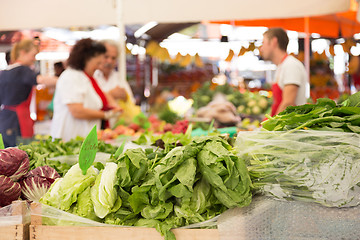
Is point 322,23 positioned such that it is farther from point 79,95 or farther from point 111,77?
point 79,95

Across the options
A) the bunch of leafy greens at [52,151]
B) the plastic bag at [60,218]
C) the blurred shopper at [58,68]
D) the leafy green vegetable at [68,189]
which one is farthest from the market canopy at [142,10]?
A: the plastic bag at [60,218]

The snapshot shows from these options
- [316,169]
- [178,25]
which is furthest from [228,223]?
[178,25]

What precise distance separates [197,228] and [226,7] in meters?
3.38

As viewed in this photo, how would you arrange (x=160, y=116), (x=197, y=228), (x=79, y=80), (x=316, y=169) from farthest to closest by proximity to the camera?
(x=160, y=116)
(x=79, y=80)
(x=197, y=228)
(x=316, y=169)

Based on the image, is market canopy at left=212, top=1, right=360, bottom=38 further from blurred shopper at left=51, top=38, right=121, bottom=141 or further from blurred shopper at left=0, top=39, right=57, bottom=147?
blurred shopper at left=0, top=39, right=57, bottom=147

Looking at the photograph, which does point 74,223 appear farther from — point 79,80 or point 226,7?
point 226,7

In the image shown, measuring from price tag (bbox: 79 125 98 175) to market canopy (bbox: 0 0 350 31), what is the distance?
9.98 feet

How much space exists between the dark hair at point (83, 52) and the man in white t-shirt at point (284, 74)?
1.71m

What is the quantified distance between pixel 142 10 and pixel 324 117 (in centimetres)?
334

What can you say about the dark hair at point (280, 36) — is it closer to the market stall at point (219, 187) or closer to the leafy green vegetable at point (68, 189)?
the market stall at point (219, 187)

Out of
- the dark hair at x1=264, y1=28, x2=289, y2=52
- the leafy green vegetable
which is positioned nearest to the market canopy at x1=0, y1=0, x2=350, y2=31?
the dark hair at x1=264, y1=28, x2=289, y2=52

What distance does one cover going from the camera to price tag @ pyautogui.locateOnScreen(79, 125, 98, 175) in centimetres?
156

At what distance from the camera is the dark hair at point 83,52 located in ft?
13.7

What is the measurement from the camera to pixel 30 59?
4.45m
